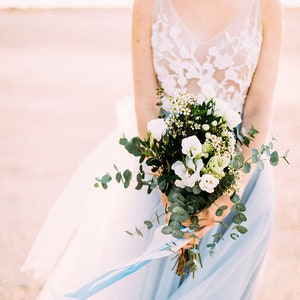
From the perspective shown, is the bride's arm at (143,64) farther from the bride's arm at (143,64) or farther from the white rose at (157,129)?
the white rose at (157,129)

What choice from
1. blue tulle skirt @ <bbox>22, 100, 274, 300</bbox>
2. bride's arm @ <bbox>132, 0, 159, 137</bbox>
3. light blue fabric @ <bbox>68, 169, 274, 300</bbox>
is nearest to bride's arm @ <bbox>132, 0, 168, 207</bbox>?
bride's arm @ <bbox>132, 0, 159, 137</bbox>

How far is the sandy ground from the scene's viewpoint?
425cm

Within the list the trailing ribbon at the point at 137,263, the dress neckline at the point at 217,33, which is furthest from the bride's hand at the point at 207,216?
the dress neckline at the point at 217,33

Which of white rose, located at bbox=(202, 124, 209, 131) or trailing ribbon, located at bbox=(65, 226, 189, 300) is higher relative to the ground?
white rose, located at bbox=(202, 124, 209, 131)

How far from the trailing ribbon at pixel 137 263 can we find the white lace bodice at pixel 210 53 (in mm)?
749

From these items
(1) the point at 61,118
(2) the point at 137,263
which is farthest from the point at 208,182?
(1) the point at 61,118

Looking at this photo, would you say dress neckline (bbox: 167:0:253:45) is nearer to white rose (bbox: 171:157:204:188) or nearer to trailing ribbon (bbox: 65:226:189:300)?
white rose (bbox: 171:157:204:188)

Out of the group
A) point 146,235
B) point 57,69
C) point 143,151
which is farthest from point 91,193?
point 57,69

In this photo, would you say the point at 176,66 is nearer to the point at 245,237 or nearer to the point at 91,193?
the point at 245,237

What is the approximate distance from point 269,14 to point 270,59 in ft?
0.70

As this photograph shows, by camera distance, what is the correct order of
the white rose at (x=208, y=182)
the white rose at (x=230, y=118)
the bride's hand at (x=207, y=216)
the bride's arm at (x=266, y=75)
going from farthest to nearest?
the bride's arm at (x=266, y=75) → the bride's hand at (x=207, y=216) → the white rose at (x=230, y=118) → the white rose at (x=208, y=182)

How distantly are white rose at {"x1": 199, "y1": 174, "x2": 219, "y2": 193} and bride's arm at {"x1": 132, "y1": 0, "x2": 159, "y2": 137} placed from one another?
0.71m

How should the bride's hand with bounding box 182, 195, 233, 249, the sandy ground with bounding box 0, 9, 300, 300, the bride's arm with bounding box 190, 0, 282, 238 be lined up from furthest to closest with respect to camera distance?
the sandy ground with bounding box 0, 9, 300, 300
the bride's arm with bounding box 190, 0, 282, 238
the bride's hand with bounding box 182, 195, 233, 249

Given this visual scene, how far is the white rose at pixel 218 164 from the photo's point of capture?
190 centimetres
